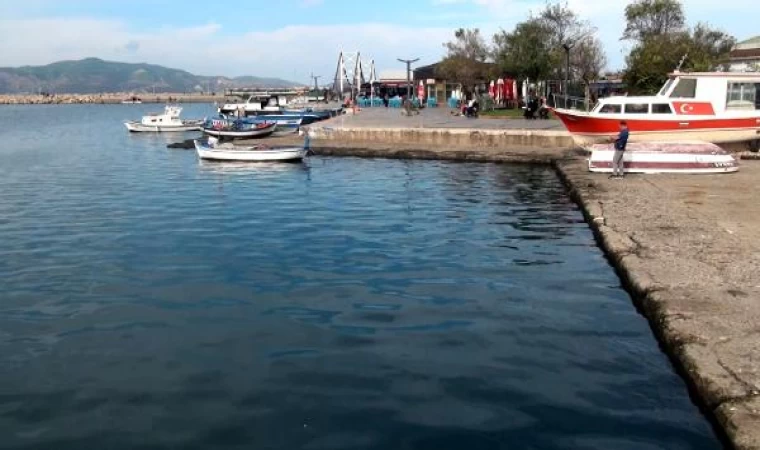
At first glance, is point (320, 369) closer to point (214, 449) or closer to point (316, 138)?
point (214, 449)

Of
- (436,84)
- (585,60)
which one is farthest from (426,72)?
(585,60)

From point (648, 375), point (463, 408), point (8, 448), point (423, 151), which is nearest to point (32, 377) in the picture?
point (8, 448)

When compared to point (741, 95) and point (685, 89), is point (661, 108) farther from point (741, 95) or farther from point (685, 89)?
point (741, 95)

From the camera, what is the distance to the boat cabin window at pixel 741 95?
26109 millimetres

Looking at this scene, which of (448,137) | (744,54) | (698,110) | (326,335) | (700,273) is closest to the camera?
(326,335)

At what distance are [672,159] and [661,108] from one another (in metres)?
4.91

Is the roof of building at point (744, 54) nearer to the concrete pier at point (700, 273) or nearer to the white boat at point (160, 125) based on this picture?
the white boat at point (160, 125)

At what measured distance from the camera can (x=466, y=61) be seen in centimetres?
6544

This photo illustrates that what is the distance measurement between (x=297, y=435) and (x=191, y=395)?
5.02ft

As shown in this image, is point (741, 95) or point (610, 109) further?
point (610, 109)

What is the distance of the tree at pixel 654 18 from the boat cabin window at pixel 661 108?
22825mm

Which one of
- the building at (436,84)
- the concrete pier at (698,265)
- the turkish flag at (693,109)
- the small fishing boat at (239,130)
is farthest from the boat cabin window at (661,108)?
the building at (436,84)

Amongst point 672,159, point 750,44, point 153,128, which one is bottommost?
point 153,128

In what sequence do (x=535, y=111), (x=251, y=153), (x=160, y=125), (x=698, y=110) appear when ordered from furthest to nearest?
(x=160, y=125)
(x=535, y=111)
(x=251, y=153)
(x=698, y=110)
